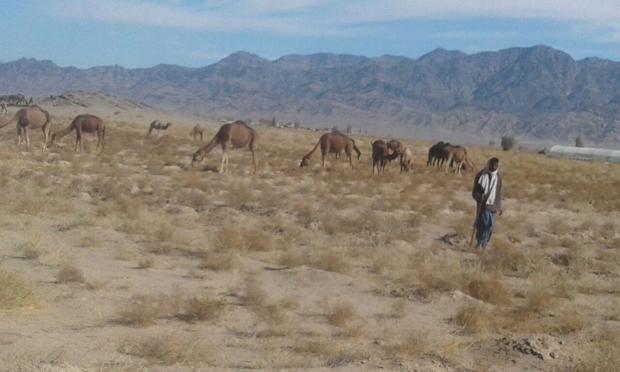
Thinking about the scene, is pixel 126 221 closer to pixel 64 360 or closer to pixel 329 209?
pixel 329 209

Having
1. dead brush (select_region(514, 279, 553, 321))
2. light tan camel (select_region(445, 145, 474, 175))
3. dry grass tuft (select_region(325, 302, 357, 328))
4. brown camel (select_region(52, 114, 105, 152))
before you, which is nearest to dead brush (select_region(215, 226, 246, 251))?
dry grass tuft (select_region(325, 302, 357, 328))

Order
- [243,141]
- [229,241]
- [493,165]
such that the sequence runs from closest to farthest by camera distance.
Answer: [229,241], [493,165], [243,141]

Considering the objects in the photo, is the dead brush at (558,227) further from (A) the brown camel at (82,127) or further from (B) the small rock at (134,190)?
(A) the brown camel at (82,127)

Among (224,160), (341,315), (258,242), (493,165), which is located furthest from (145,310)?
(224,160)

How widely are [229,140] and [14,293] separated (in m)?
20.6

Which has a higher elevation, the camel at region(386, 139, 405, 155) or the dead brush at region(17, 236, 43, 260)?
the camel at region(386, 139, 405, 155)

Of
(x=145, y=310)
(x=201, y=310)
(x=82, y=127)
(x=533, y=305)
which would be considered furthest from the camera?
(x=82, y=127)

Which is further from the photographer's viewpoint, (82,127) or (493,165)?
(82,127)

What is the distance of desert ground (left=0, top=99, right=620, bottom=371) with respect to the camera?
28.1 feet

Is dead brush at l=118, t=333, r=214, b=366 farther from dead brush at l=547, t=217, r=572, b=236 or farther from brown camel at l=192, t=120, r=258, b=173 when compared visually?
brown camel at l=192, t=120, r=258, b=173

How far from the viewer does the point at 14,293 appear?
369 inches

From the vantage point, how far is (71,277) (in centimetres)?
1127

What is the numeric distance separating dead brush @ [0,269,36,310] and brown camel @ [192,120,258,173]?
1919cm

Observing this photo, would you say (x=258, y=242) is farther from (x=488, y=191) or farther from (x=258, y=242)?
(x=488, y=191)
